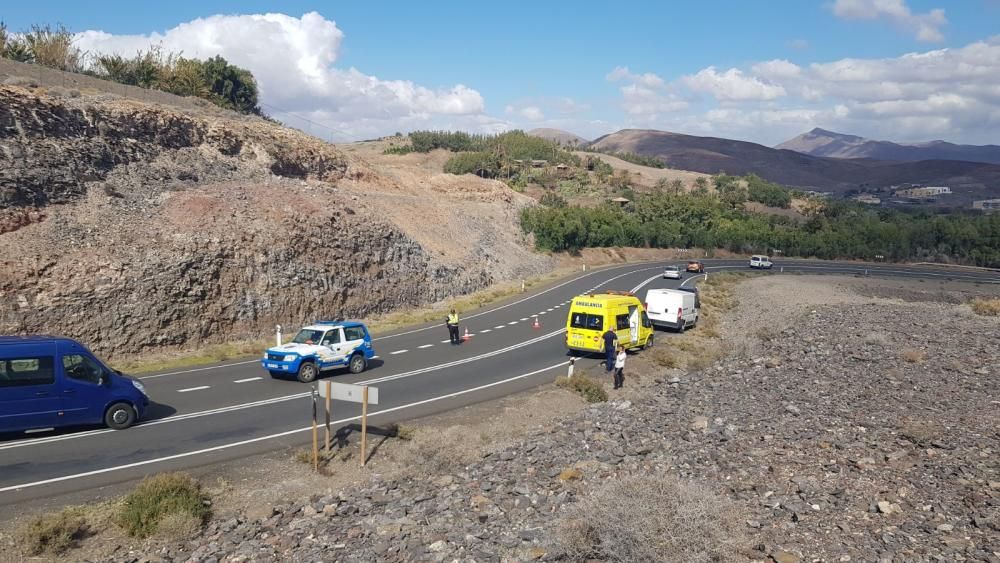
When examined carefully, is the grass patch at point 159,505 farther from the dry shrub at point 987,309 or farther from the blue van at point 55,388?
the dry shrub at point 987,309

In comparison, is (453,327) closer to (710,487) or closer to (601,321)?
(601,321)

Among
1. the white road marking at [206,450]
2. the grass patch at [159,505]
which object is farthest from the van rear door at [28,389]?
the grass patch at [159,505]

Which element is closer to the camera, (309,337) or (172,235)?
(309,337)

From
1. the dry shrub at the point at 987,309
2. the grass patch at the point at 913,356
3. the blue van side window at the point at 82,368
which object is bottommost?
the dry shrub at the point at 987,309

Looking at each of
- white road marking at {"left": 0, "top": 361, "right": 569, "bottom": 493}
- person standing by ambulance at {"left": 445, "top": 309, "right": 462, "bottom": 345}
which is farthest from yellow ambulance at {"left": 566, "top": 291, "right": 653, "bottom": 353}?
white road marking at {"left": 0, "top": 361, "right": 569, "bottom": 493}

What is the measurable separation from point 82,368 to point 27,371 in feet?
3.35

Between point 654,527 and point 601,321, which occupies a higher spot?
point 601,321

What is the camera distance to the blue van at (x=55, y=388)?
530 inches

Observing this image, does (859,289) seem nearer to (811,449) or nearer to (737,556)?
(811,449)

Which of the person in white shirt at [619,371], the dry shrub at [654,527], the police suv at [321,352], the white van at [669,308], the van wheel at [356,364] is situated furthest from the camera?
the white van at [669,308]

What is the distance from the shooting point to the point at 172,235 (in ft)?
91.7

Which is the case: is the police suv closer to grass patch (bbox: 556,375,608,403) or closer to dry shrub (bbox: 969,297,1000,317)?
grass patch (bbox: 556,375,608,403)

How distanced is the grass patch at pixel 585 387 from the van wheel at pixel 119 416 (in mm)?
11895

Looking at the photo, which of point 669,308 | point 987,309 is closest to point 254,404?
point 669,308
